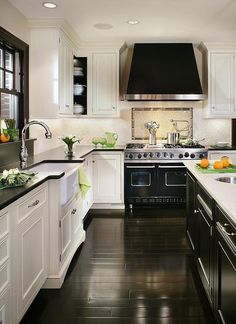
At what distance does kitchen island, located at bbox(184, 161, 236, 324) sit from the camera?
6.36 feet

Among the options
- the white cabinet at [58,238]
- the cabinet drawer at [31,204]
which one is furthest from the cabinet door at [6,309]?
the white cabinet at [58,238]

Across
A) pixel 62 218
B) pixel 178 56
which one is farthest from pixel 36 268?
pixel 178 56

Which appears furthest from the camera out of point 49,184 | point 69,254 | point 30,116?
point 30,116

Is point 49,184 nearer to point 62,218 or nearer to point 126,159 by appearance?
point 62,218

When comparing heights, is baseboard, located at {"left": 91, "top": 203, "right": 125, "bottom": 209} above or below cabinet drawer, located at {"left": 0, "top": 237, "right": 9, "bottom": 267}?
below

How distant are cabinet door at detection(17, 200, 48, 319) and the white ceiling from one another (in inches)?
98.0

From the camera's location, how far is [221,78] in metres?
6.02

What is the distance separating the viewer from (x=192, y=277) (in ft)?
10.6

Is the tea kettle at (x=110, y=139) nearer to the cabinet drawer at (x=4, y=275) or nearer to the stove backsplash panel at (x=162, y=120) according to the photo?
the stove backsplash panel at (x=162, y=120)

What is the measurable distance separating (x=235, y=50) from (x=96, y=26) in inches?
91.8

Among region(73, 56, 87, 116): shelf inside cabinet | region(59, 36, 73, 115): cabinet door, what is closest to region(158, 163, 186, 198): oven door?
region(73, 56, 87, 116): shelf inside cabinet

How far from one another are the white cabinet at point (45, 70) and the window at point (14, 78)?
0.10 meters

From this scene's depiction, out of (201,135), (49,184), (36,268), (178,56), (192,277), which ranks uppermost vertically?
(178,56)

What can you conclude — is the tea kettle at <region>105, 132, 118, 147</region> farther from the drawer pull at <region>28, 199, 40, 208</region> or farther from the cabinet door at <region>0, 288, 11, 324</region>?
the cabinet door at <region>0, 288, 11, 324</region>
